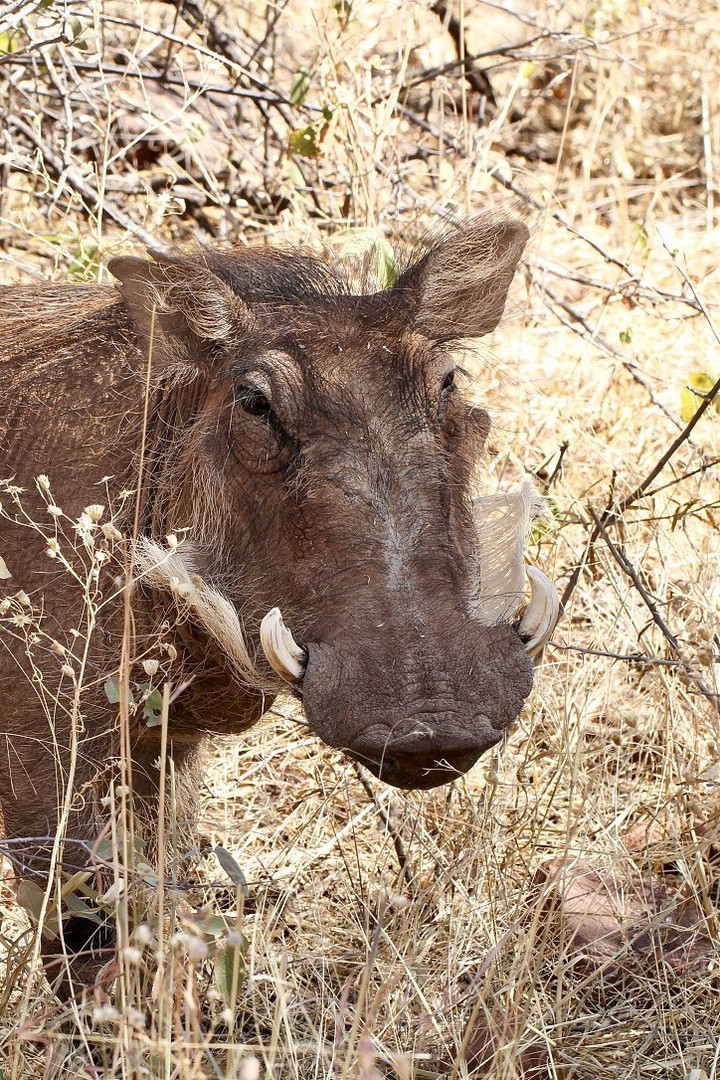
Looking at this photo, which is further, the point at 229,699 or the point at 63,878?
the point at 229,699

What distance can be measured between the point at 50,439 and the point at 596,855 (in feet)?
5.26

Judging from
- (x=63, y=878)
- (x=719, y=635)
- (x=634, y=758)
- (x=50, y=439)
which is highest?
(x=50, y=439)

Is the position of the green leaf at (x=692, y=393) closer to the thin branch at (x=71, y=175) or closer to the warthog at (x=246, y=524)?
Answer: the warthog at (x=246, y=524)

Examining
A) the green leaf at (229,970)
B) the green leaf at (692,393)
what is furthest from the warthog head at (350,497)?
the green leaf at (692,393)

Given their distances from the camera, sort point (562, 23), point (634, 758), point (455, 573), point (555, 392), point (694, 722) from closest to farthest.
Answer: point (455, 573) → point (694, 722) → point (634, 758) → point (555, 392) → point (562, 23)

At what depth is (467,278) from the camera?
2.84 meters

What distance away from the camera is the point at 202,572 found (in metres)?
2.73

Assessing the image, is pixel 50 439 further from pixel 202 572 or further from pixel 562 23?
pixel 562 23

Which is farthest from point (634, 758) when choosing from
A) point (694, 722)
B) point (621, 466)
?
point (621, 466)

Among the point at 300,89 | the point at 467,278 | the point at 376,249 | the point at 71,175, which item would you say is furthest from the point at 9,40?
the point at 467,278

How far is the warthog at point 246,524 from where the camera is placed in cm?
227

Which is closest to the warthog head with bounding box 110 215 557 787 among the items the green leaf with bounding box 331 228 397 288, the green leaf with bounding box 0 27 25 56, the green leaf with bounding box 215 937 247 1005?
the green leaf with bounding box 331 228 397 288

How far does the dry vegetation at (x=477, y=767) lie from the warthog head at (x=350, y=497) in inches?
10.8

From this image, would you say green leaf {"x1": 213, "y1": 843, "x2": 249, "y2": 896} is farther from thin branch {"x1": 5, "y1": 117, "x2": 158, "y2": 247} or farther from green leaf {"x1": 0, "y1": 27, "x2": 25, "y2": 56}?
green leaf {"x1": 0, "y1": 27, "x2": 25, "y2": 56}
